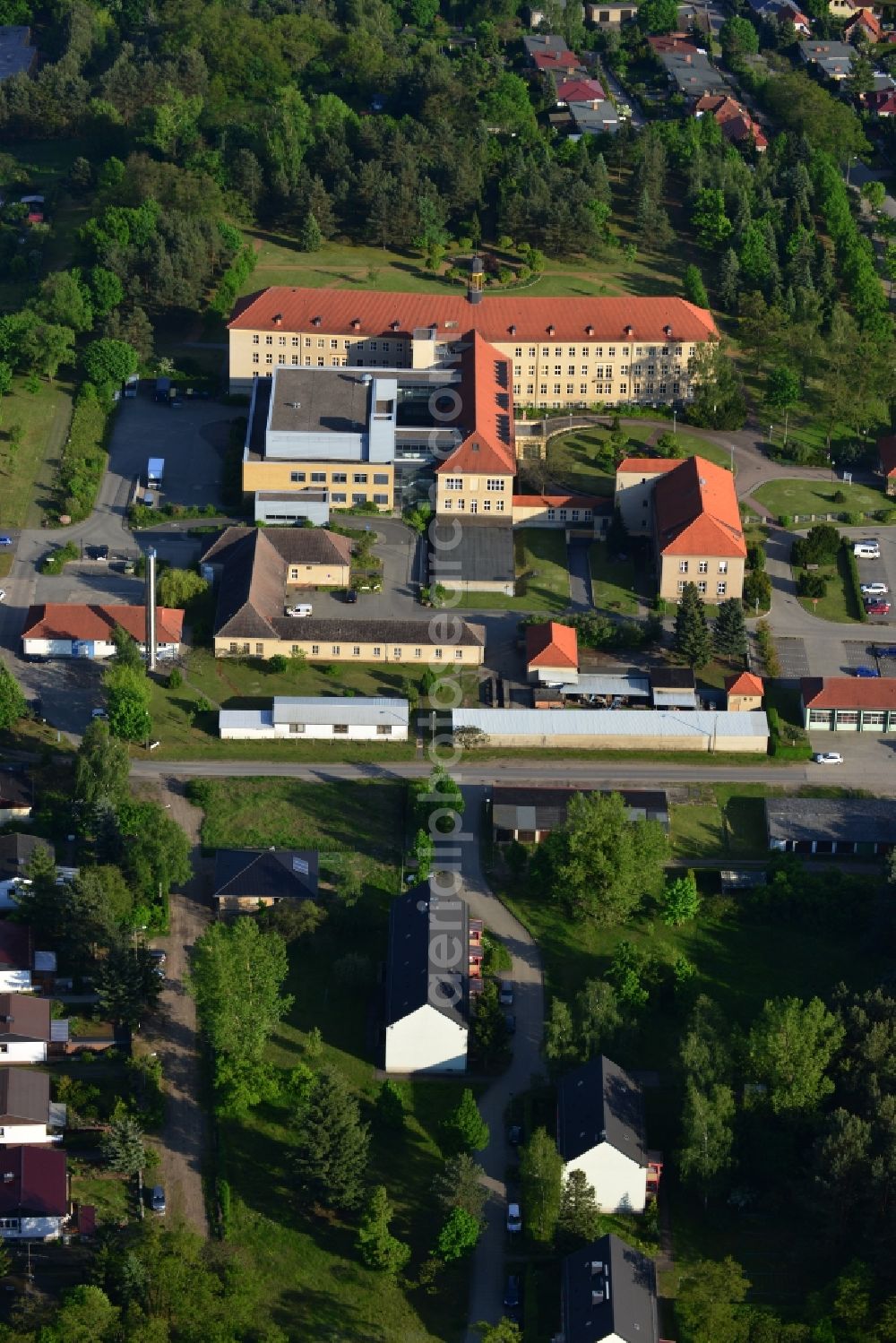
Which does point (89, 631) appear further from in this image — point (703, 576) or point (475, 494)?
point (703, 576)

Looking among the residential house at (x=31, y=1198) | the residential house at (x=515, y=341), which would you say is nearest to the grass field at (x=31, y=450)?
the residential house at (x=515, y=341)

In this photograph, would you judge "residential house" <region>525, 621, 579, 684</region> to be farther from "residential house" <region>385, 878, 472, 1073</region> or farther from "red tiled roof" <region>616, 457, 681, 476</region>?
"residential house" <region>385, 878, 472, 1073</region>

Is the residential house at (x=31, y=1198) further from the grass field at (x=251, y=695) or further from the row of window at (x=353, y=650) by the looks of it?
the row of window at (x=353, y=650)

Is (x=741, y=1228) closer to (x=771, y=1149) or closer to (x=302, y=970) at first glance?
(x=771, y=1149)

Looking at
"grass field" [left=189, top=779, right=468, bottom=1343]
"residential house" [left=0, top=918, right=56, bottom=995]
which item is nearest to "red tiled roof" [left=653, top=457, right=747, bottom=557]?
"grass field" [left=189, top=779, right=468, bottom=1343]

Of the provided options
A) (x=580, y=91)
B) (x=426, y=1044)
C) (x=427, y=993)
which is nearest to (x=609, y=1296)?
(x=426, y=1044)

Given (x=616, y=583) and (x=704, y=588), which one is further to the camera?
(x=616, y=583)

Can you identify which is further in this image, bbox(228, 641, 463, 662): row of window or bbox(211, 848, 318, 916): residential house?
bbox(228, 641, 463, 662): row of window
